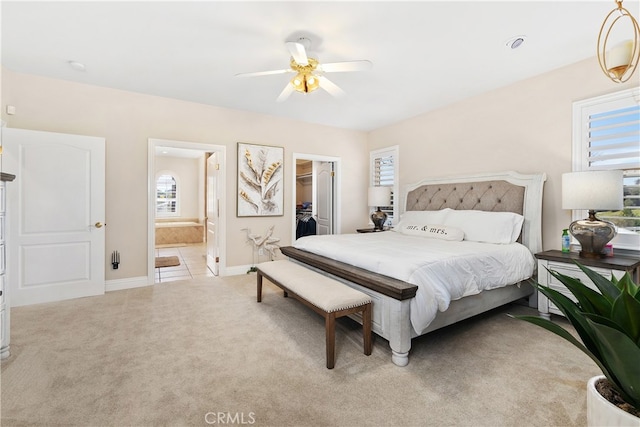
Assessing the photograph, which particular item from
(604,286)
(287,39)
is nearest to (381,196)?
(287,39)

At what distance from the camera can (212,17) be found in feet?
7.45

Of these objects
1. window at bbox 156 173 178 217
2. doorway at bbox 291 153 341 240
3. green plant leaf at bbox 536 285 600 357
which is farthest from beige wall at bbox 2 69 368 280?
window at bbox 156 173 178 217

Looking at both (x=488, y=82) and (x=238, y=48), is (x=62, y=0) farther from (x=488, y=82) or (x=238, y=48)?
(x=488, y=82)

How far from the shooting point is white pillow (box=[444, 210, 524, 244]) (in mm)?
3082

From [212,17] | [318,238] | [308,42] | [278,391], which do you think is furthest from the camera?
[318,238]

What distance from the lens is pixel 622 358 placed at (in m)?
0.68

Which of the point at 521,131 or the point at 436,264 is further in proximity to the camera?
the point at 521,131

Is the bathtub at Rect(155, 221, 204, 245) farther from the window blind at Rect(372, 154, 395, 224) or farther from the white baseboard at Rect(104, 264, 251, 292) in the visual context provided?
the window blind at Rect(372, 154, 395, 224)

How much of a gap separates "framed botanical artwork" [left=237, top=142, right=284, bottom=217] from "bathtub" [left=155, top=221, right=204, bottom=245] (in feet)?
14.2

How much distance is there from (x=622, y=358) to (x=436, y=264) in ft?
4.96

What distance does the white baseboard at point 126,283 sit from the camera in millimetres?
3668

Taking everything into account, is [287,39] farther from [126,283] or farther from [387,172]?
[126,283]

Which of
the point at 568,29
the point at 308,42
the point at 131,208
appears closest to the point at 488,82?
the point at 568,29

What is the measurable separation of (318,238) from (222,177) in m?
2.02
